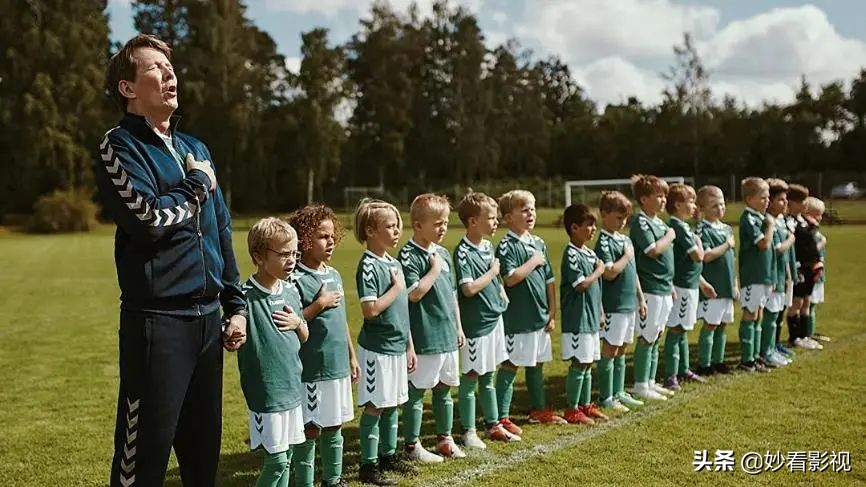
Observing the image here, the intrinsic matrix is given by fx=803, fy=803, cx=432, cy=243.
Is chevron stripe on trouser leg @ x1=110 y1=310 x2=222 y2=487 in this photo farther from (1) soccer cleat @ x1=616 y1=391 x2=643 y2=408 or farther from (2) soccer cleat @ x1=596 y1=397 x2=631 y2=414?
(1) soccer cleat @ x1=616 y1=391 x2=643 y2=408

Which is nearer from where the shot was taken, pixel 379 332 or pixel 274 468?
pixel 274 468

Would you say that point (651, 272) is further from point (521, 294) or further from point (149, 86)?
point (149, 86)

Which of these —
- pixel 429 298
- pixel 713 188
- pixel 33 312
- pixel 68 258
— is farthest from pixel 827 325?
pixel 68 258

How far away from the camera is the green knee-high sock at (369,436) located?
4.76 m

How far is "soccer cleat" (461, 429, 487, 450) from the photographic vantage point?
5438 millimetres

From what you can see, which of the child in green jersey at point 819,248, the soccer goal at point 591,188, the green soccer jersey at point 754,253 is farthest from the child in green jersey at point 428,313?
the soccer goal at point 591,188

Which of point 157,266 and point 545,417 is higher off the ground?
point 157,266

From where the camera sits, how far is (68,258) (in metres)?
25.1

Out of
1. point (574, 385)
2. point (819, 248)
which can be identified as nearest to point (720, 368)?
point (574, 385)

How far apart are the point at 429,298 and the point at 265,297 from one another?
1.49 m

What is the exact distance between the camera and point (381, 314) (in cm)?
471

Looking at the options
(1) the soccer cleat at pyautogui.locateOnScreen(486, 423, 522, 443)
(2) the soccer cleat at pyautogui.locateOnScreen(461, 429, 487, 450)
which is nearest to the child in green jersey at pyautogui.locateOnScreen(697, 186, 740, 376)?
(1) the soccer cleat at pyautogui.locateOnScreen(486, 423, 522, 443)

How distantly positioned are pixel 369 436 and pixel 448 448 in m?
0.72

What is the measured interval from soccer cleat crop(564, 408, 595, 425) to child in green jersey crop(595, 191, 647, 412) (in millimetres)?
412
